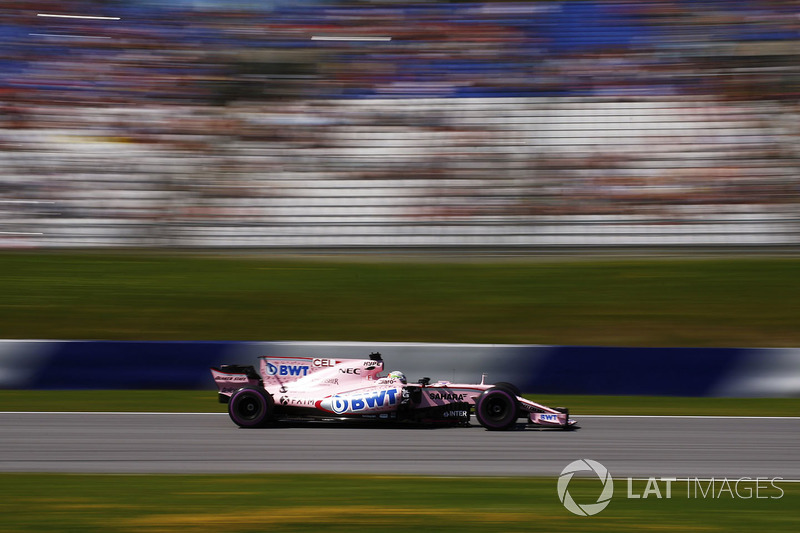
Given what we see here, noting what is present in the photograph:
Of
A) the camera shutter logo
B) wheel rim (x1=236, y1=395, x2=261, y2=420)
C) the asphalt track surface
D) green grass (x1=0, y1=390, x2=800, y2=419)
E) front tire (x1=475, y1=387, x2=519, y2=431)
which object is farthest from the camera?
green grass (x1=0, y1=390, x2=800, y2=419)

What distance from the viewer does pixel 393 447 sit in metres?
6.43

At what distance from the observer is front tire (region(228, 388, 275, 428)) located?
23.2 ft

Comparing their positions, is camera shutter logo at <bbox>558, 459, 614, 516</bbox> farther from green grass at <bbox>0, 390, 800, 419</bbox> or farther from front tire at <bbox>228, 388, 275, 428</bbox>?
front tire at <bbox>228, 388, 275, 428</bbox>

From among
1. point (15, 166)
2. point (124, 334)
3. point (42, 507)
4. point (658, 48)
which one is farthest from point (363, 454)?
point (658, 48)

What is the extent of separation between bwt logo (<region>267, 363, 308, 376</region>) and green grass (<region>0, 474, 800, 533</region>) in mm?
1749

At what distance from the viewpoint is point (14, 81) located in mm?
15438

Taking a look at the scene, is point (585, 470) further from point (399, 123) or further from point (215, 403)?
point (399, 123)

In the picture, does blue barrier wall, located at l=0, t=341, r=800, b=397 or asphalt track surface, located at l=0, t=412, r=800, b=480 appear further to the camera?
blue barrier wall, located at l=0, t=341, r=800, b=397

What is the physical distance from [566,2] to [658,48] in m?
1.93

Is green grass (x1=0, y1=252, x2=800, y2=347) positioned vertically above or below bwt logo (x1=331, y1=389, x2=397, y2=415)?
above

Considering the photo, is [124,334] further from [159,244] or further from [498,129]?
[498,129]

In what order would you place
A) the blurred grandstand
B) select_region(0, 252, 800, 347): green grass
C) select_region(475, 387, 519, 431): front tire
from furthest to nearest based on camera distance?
the blurred grandstand < select_region(0, 252, 800, 347): green grass < select_region(475, 387, 519, 431): front tire

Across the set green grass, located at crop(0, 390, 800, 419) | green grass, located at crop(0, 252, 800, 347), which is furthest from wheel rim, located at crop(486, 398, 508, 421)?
green grass, located at crop(0, 252, 800, 347)

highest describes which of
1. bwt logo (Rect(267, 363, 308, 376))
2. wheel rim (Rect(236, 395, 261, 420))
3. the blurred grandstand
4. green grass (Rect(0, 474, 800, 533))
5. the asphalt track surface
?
the blurred grandstand
